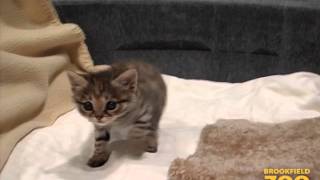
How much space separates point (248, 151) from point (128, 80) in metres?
0.42

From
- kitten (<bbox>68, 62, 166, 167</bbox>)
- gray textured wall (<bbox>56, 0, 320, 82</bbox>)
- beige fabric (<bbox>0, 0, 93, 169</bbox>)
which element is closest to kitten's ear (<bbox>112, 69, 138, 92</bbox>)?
kitten (<bbox>68, 62, 166, 167</bbox>)

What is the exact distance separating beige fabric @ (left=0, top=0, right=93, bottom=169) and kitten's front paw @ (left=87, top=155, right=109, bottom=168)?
10.1 inches

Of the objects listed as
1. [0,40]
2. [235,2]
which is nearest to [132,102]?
[0,40]

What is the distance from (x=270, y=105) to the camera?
5.31ft

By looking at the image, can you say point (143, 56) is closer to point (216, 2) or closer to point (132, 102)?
point (216, 2)

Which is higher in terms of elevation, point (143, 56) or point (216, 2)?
point (216, 2)

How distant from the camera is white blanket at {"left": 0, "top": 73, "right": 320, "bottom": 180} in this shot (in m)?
1.35

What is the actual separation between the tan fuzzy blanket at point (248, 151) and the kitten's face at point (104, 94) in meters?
0.22

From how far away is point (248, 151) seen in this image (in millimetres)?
1379

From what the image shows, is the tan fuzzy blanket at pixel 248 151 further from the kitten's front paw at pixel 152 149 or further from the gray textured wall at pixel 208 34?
the gray textured wall at pixel 208 34

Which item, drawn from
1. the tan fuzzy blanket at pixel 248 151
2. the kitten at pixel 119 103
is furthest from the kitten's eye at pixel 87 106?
the tan fuzzy blanket at pixel 248 151

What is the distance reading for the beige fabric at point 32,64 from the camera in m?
1.49

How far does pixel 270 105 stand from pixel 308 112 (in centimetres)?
13

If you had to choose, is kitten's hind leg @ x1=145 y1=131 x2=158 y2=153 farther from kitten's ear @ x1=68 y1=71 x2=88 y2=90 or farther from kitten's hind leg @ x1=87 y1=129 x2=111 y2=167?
kitten's ear @ x1=68 y1=71 x2=88 y2=90
